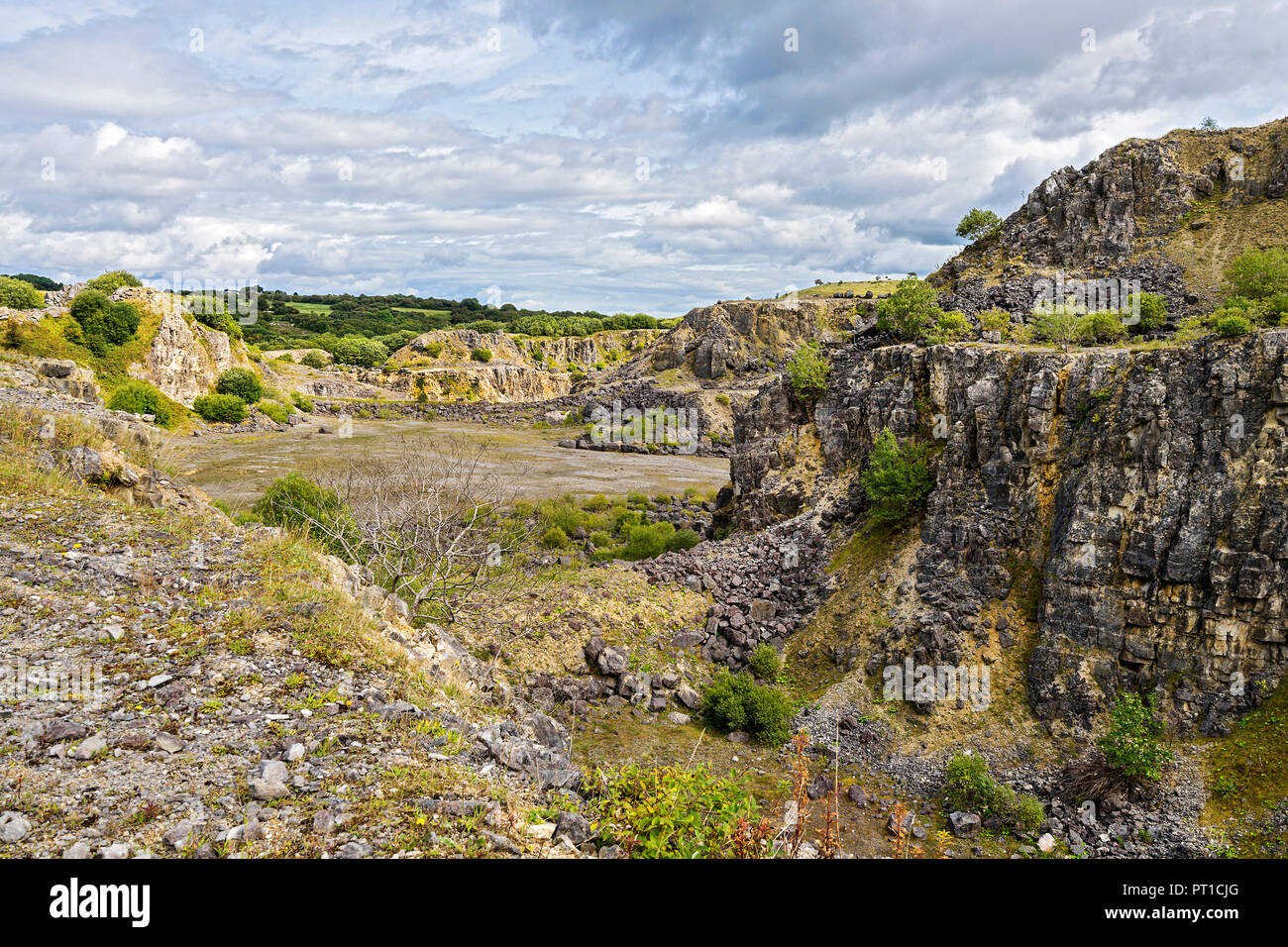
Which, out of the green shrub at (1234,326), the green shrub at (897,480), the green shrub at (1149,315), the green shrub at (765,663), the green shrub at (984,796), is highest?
the green shrub at (1149,315)

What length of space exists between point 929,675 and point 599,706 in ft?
26.7

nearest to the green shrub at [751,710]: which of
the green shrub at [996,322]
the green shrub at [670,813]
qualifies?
the green shrub at [670,813]

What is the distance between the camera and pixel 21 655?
6.83 m

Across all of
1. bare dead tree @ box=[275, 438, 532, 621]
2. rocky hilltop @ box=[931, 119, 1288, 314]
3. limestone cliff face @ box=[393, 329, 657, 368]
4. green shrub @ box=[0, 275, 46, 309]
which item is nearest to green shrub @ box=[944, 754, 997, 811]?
bare dead tree @ box=[275, 438, 532, 621]

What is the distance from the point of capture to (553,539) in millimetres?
34812

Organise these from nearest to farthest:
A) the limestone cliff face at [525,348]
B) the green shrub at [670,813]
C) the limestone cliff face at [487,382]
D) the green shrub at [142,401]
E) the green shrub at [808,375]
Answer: the green shrub at [670,813], the green shrub at [808,375], the green shrub at [142,401], the limestone cliff face at [487,382], the limestone cliff face at [525,348]

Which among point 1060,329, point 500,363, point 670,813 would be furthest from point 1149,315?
point 500,363

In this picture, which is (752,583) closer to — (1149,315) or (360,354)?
(1149,315)

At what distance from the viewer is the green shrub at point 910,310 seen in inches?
1046

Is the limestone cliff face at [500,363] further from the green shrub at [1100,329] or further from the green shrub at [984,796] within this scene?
the green shrub at [984,796]

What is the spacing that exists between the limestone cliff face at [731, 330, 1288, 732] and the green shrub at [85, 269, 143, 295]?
7805cm

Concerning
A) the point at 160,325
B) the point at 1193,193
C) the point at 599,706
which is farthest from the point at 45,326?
the point at 1193,193

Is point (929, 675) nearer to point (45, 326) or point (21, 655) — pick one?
point (21, 655)

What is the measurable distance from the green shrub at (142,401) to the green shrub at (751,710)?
176 feet
